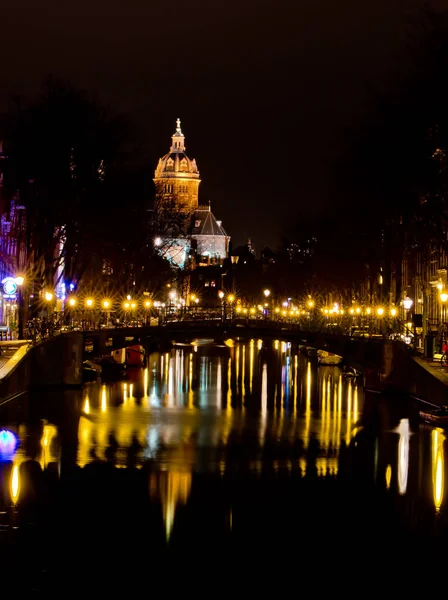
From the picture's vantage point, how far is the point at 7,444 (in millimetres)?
43375

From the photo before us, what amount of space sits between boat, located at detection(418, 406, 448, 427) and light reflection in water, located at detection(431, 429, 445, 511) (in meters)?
0.61

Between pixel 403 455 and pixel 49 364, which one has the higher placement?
pixel 49 364

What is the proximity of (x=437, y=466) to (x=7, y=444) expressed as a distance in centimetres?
1538

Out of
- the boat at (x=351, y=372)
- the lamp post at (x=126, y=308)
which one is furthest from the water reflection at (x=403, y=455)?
the lamp post at (x=126, y=308)

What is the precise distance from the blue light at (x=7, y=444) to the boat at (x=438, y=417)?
1680cm

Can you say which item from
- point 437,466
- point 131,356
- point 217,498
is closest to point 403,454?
point 437,466

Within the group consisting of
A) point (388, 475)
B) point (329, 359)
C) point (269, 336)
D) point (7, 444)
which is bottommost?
point (388, 475)

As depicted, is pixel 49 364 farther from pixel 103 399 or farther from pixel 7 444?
pixel 7 444

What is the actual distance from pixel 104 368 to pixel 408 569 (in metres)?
56.1

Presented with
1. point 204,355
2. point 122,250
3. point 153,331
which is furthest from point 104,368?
point 204,355

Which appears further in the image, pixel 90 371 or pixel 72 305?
pixel 72 305

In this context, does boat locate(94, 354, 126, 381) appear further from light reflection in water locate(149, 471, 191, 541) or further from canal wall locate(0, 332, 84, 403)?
light reflection in water locate(149, 471, 191, 541)

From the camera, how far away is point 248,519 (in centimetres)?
3231

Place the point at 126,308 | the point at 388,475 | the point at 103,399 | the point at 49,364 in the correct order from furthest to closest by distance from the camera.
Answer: the point at 126,308 → the point at 49,364 → the point at 103,399 → the point at 388,475
